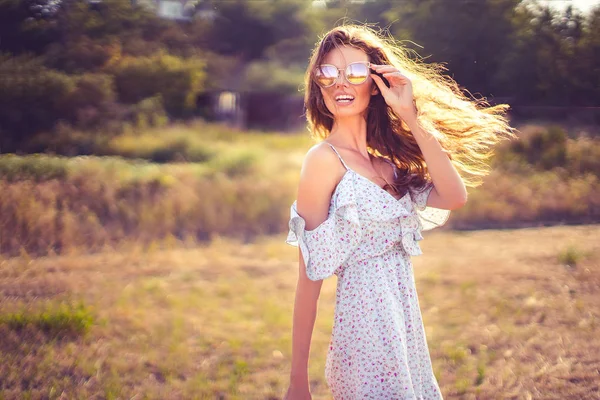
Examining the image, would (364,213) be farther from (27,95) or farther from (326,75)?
(27,95)

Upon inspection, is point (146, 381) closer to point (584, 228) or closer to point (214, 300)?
point (214, 300)

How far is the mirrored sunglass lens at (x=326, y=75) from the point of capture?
157 cm

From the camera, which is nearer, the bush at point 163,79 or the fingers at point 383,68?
the fingers at point 383,68

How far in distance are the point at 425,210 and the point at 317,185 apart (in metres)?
0.49

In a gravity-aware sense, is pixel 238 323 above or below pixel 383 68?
below

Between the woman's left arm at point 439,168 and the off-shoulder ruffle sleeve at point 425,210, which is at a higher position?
the woman's left arm at point 439,168

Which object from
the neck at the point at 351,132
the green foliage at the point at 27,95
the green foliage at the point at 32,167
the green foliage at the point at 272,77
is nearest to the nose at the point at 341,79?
the neck at the point at 351,132

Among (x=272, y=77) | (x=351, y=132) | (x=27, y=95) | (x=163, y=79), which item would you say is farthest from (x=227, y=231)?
(x=272, y=77)

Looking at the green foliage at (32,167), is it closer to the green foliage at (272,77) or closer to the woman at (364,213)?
the woman at (364,213)

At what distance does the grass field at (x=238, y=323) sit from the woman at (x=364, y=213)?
1.39 m

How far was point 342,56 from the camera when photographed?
1.59m

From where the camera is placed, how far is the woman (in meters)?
1.49

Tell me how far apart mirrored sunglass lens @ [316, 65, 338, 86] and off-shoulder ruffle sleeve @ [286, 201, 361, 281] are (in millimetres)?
370

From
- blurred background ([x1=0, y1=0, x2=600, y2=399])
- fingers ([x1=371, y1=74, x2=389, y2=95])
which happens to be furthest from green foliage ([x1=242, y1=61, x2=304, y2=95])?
fingers ([x1=371, y1=74, x2=389, y2=95])
